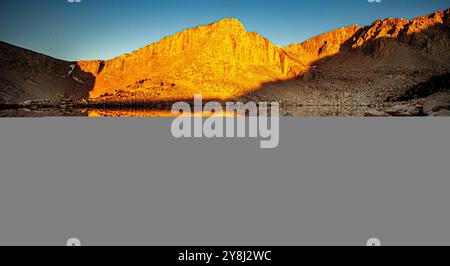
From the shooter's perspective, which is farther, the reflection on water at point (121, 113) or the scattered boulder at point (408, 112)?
the reflection on water at point (121, 113)

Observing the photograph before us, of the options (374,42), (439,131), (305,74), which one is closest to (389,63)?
(374,42)

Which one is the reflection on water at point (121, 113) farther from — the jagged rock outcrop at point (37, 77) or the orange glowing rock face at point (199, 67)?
the jagged rock outcrop at point (37, 77)

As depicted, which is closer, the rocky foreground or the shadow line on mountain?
the rocky foreground

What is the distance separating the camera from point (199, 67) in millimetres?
47219

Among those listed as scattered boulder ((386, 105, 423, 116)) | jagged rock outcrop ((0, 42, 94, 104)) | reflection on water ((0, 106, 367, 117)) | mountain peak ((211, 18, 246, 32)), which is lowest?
scattered boulder ((386, 105, 423, 116))

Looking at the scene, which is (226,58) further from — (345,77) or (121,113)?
(121,113)

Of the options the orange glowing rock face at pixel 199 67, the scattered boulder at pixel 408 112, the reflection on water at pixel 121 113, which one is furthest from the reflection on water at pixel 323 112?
the orange glowing rock face at pixel 199 67

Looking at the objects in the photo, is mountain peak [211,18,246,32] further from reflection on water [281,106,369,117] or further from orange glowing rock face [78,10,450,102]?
reflection on water [281,106,369,117]

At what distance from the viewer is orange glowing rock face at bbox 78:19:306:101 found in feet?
136

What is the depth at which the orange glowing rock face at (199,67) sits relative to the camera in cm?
4156

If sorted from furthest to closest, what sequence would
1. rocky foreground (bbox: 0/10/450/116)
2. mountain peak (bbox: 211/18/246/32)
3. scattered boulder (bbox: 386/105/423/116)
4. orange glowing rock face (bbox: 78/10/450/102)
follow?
mountain peak (bbox: 211/18/246/32) → orange glowing rock face (bbox: 78/10/450/102) → rocky foreground (bbox: 0/10/450/116) → scattered boulder (bbox: 386/105/423/116)

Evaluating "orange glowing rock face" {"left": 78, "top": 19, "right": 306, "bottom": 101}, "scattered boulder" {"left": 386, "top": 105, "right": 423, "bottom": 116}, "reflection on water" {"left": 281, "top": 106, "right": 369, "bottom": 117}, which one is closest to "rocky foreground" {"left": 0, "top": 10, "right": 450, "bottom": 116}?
"orange glowing rock face" {"left": 78, "top": 19, "right": 306, "bottom": 101}

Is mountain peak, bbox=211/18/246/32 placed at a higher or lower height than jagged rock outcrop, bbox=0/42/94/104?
higher

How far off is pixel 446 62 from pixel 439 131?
197ft
